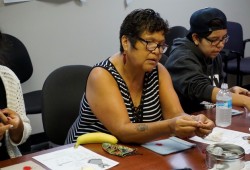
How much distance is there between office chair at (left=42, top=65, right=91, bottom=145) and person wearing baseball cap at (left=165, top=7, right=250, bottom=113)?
0.58 metres

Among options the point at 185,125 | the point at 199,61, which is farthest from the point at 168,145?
the point at 199,61

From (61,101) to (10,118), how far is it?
0.48m

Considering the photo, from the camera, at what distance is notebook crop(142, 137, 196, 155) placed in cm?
159

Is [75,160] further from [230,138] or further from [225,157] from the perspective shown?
[230,138]

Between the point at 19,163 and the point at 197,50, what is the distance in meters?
1.29

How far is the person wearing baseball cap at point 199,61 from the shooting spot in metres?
2.17

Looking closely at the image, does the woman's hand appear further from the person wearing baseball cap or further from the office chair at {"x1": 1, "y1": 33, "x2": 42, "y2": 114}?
the office chair at {"x1": 1, "y1": 33, "x2": 42, "y2": 114}

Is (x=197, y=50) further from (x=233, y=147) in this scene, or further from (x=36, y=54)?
(x=36, y=54)

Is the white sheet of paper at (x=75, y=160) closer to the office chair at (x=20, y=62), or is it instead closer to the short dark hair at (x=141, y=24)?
the short dark hair at (x=141, y=24)

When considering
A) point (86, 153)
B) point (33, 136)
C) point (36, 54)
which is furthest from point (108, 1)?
point (86, 153)

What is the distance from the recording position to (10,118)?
172cm

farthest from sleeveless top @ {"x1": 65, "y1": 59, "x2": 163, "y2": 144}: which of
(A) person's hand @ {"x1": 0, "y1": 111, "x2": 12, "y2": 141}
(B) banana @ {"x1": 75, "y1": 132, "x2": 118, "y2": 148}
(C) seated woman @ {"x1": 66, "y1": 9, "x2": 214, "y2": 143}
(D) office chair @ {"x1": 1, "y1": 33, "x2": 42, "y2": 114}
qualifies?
(D) office chair @ {"x1": 1, "y1": 33, "x2": 42, "y2": 114}

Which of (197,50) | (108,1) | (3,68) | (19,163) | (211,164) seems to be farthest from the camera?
(108,1)

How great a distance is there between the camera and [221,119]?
1973 mm
